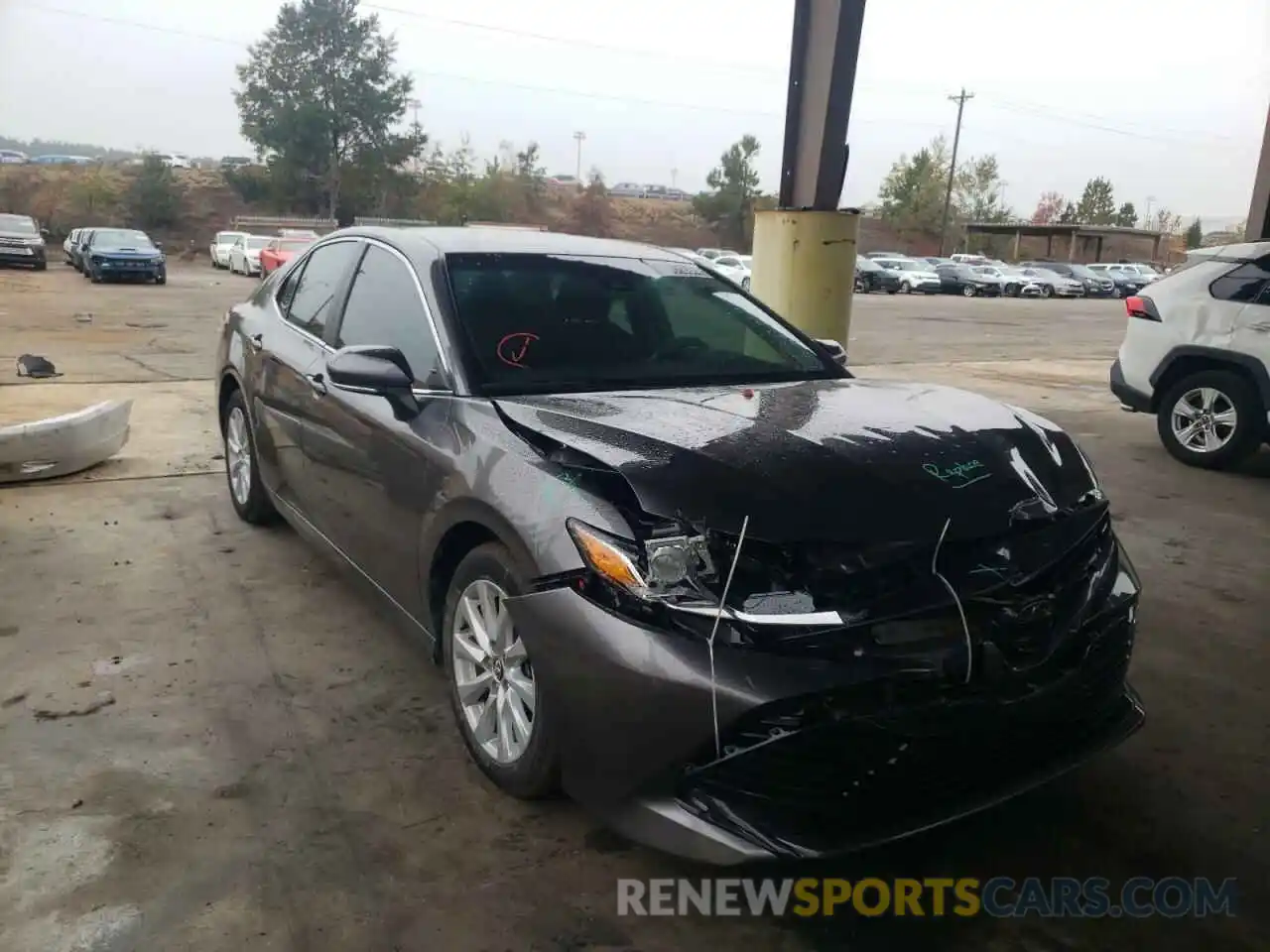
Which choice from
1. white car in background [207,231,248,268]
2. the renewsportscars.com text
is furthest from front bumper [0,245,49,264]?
the renewsportscars.com text

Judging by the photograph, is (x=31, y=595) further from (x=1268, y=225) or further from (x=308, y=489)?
(x=1268, y=225)

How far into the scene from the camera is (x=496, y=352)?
339 cm

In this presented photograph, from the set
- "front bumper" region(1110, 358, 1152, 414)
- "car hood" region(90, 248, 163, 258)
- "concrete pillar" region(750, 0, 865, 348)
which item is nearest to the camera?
"concrete pillar" region(750, 0, 865, 348)

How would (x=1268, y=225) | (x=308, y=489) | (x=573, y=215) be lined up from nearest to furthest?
(x=308, y=489) → (x=1268, y=225) → (x=573, y=215)

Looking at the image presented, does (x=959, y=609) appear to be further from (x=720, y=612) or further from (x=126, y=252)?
(x=126, y=252)

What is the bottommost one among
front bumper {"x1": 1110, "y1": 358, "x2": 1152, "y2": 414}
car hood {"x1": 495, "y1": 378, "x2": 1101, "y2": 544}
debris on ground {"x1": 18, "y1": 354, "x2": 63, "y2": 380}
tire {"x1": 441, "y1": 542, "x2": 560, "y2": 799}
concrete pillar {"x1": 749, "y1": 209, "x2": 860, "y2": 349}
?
debris on ground {"x1": 18, "y1": 354, "x2": 63, "y2": 380}

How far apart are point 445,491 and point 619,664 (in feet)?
3.07

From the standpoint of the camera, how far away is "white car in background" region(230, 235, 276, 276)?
103ft

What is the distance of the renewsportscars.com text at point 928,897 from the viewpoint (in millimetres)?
2537

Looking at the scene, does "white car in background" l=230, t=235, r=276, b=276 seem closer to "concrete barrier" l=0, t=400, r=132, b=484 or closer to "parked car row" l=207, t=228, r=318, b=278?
"parked car row" l=207, t=228, r=318, b=278

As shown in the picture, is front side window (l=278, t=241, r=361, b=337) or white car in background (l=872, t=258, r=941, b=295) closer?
front side window (l=278, t=241, r=361, b=337)

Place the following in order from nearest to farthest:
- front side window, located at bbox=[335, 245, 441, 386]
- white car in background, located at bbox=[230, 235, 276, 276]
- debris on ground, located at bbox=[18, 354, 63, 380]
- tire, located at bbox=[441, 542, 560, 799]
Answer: tire, located at bbox=[441, 542, 560, 799] → front side window, located at bbox=[335, 245, 441, 386] → debris on ground, located at bbox=[18, 354, 63, 380] → white car in background, located at bbox=[230, 235, 276, 276]

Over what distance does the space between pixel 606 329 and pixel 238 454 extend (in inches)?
101

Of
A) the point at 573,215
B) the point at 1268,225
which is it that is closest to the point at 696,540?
the point at 1268,225
